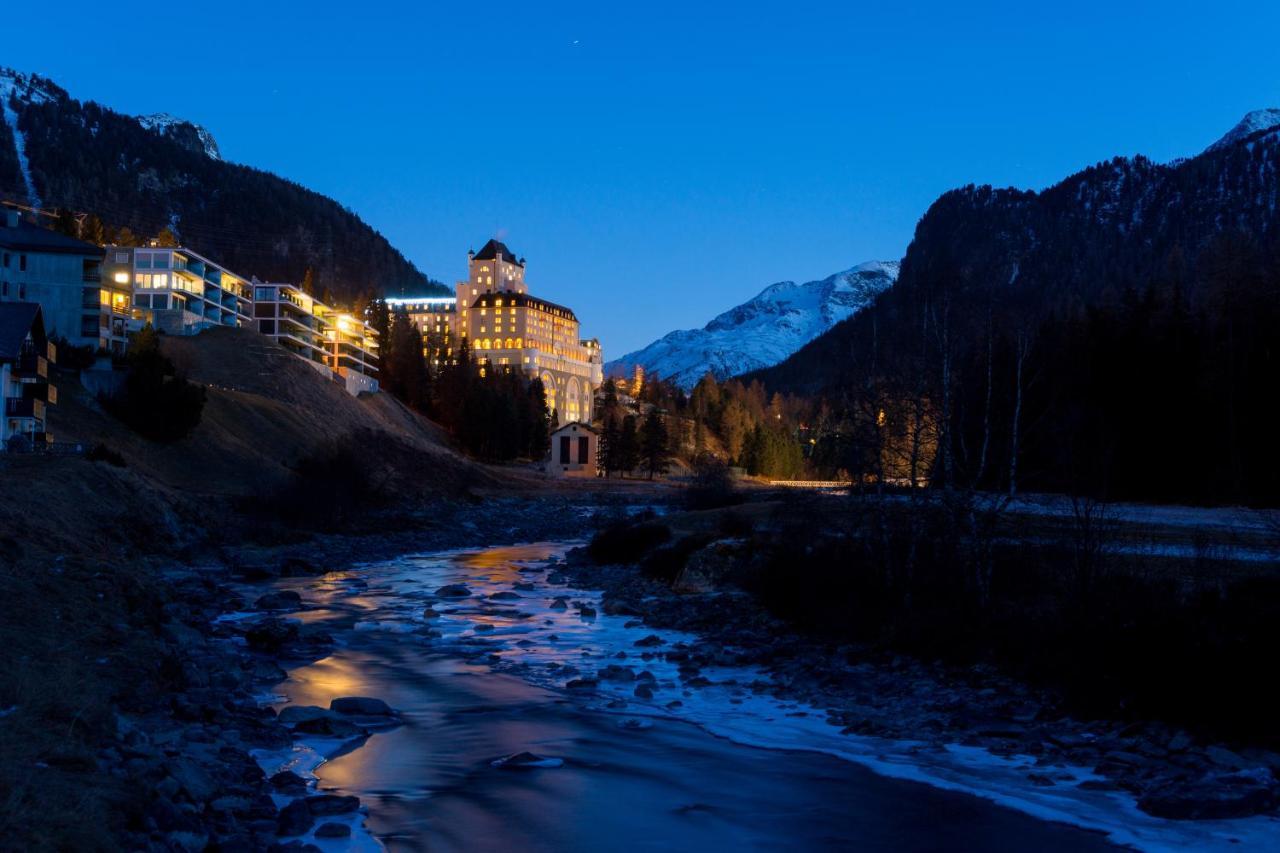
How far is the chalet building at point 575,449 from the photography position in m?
131

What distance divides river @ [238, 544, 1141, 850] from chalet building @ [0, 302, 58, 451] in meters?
32.5

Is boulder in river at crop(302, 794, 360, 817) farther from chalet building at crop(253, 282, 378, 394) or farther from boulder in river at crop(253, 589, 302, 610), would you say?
chalet building at crop(253, 282, 378, 394)

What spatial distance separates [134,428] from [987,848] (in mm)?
59569

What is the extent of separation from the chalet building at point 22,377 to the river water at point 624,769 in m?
33.3

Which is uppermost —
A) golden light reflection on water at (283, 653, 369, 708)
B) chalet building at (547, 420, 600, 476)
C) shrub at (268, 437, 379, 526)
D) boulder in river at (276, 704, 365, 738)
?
chalet building at (547, 420, 600, 476)

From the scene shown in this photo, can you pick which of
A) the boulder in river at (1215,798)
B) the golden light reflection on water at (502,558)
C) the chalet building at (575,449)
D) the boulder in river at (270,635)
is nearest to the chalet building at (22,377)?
the golden light reflection on water at (502,558)

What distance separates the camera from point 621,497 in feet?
308

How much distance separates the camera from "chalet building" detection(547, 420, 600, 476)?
131125 mm

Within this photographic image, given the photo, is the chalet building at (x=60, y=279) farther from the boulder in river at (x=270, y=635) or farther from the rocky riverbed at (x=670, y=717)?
the boulder in river at (x=270, y=635)

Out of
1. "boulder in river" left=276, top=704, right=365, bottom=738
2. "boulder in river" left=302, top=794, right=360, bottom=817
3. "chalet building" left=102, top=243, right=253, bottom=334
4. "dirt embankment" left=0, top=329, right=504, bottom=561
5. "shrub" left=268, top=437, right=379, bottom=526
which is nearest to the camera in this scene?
"boulder in river" left=302, top=794, right=360, bottom=817

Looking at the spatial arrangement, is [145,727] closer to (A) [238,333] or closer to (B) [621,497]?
(B) [621,497]

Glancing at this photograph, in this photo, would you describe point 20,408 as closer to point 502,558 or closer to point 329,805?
point 502,558

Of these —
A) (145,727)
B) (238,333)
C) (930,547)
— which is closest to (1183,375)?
(930,547)

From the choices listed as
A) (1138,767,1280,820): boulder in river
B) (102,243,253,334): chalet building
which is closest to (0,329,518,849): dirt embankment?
(102,243,253,334): chalet building
